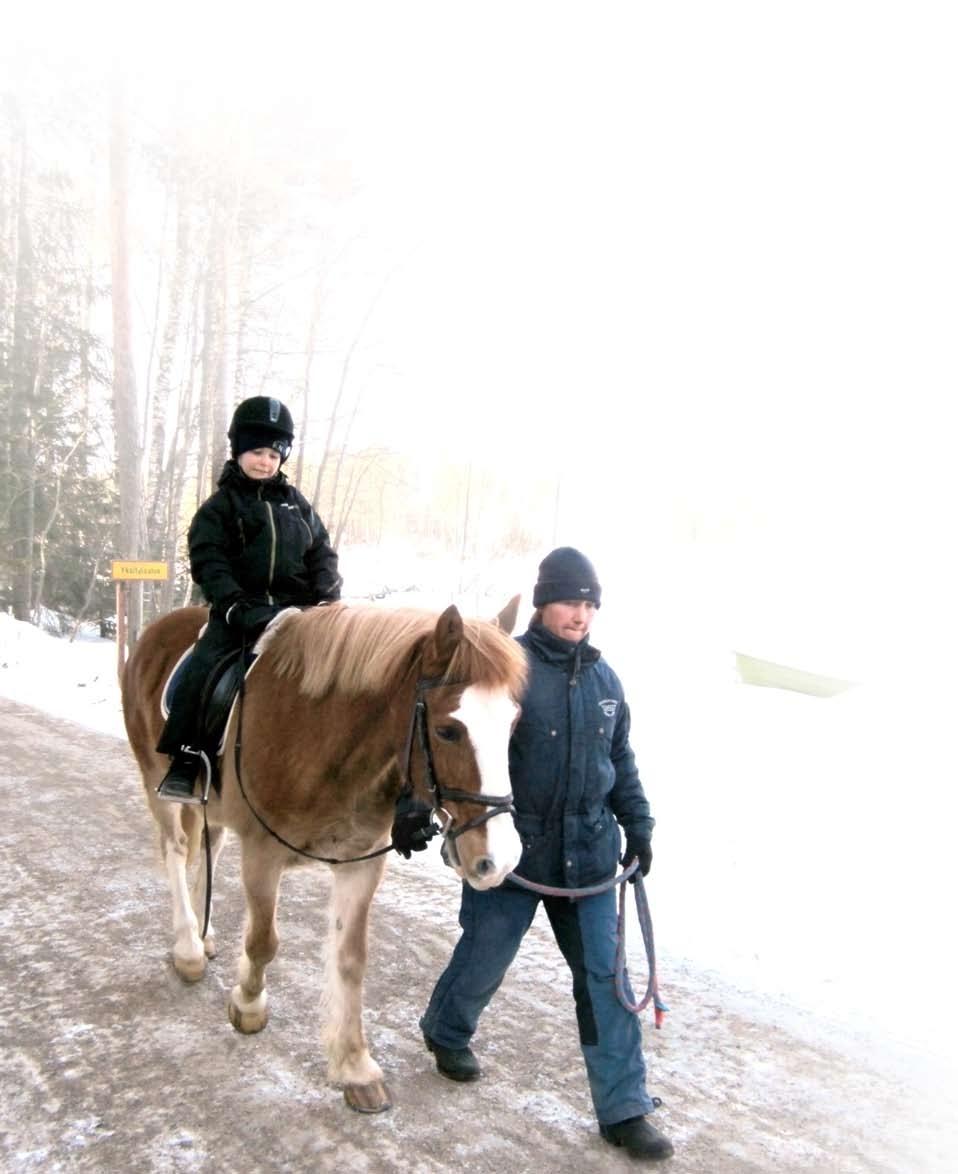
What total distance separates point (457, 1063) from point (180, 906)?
1.52m

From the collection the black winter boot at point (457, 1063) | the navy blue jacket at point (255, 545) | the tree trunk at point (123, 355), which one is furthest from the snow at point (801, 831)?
the tree trunk at point (123, 355)

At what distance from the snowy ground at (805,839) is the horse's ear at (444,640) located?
80cm

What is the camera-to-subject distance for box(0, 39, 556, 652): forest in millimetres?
13648

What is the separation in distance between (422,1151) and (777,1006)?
6.37 ft

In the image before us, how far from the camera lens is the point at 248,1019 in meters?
3.04

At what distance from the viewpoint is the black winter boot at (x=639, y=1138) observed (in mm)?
2486

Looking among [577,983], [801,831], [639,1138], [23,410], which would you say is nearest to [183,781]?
[577,983]

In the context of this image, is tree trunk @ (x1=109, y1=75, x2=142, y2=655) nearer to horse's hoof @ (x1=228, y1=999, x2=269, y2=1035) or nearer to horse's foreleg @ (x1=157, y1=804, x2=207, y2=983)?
horse's foreleg @ (x1=157, y1=804, x2=207, y2=983)

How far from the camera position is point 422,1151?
247cm

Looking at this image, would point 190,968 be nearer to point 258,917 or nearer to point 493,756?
point 258,917

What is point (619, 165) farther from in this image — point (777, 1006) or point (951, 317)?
point (777, 1006)

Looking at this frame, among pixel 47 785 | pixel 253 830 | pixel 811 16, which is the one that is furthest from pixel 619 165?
pixel 253 830

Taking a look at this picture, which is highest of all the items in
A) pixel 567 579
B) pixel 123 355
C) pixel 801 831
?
pixel 123 355

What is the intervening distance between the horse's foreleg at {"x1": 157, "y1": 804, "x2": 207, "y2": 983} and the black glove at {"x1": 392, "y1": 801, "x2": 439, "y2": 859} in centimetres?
169
